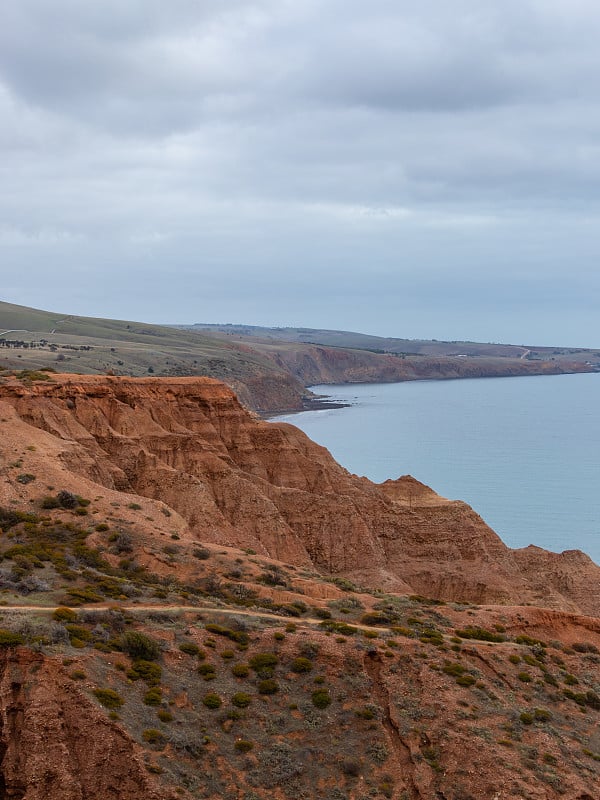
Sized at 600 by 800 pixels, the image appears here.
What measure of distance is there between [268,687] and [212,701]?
78.0 inches

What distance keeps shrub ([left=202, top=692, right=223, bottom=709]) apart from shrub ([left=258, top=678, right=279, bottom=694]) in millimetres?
1503

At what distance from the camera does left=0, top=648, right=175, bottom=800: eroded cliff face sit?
867 inches

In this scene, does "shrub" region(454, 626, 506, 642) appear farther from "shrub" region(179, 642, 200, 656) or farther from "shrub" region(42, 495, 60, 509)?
"shrub" region(42, 495, 60, 509)

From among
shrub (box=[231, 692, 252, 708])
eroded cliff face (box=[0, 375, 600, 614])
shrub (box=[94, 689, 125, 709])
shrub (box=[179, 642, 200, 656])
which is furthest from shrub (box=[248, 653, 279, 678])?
eroded cliff face (box=[0, 375, 600, 614])

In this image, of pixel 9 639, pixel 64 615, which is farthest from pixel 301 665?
pixel 9 639

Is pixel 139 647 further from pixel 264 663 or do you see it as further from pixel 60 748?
pixel 60 748

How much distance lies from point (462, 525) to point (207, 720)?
1390 inches

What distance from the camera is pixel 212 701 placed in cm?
2598

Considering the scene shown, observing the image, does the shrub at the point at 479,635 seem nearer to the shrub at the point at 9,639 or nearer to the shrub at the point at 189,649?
the shrub at the point at 189,649

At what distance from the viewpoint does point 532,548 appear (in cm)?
6125

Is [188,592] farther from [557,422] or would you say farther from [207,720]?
[557,422]

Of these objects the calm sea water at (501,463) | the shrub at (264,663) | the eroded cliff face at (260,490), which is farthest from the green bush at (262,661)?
the calm sea water at (501,463)

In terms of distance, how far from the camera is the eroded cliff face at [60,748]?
2202 cm

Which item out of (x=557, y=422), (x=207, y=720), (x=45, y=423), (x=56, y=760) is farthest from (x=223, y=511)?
(x=557, y=422)
